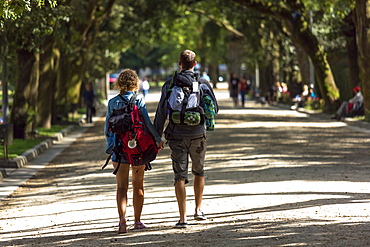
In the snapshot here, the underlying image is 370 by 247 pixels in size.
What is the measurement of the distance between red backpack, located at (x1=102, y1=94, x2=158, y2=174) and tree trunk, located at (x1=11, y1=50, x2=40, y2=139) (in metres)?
14.9

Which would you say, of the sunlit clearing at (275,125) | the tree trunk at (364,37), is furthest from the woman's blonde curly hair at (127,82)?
the sunlit clearing at (275,125)

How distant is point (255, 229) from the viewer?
803 centimetres

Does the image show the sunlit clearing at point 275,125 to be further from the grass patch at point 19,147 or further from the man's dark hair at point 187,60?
the man's dark hair at point 187,60

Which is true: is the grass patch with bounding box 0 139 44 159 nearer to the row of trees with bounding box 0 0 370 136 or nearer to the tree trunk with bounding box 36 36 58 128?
the row of trees with bounding box 0 0 370 136

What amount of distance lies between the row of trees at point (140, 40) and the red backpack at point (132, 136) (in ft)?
9.76

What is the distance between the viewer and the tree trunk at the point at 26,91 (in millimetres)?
22719

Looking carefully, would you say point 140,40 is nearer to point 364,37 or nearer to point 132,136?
point 364,37

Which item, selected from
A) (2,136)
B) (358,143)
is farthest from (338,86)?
(2,136)

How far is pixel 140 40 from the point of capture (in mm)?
43719

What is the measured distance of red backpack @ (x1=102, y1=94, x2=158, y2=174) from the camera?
317 inches

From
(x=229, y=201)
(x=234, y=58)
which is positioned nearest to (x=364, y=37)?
(x=229, y=201)

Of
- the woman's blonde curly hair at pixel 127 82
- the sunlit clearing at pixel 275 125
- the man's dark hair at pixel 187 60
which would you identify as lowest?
the sunlit clearing at pixel 275 125

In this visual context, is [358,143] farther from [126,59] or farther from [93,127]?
[126,59]

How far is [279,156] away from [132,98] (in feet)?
27.9
